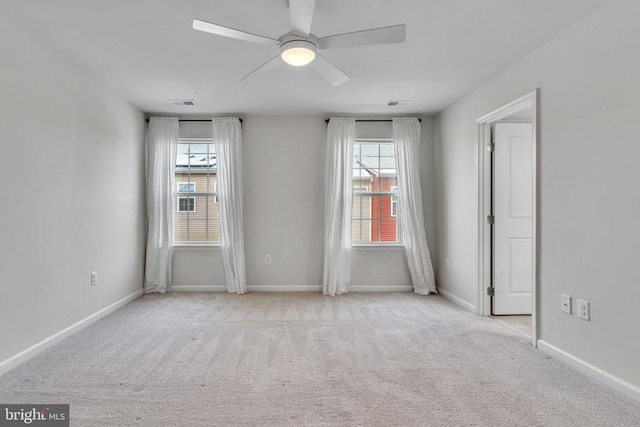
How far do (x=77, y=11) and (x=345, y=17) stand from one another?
1.77 meters

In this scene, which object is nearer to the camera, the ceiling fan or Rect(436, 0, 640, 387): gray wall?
the ceiling fan

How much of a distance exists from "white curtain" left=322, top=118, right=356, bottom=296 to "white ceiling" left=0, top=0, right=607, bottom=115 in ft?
1.90

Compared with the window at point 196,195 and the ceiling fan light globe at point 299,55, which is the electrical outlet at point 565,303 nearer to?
the ceiling fan light globe at point 299,55

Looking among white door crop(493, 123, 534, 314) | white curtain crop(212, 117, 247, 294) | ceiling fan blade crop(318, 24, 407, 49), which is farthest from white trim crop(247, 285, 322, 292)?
ceiling fan blade crop(318, 24, 407, 49)

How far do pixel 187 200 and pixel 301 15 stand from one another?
146 inches

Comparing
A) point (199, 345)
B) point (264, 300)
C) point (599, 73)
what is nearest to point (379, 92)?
point (599, 73)

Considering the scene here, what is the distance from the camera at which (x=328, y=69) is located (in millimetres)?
2662

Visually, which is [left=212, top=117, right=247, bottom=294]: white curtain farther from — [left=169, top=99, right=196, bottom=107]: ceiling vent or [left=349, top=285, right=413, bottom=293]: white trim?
[left=349, top=285, right=413, bottom=293]: white trim

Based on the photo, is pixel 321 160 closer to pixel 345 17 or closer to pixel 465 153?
pixel 465 153

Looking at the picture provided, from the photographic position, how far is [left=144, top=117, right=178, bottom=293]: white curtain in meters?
4.86

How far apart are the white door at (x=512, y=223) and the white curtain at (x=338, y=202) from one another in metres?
1.81

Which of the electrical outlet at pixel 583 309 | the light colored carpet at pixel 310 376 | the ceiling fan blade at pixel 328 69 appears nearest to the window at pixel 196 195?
the light colored carpet at pixel 310 376

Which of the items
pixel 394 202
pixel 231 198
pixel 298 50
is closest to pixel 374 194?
pixel 394 202

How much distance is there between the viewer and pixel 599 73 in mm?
2371
